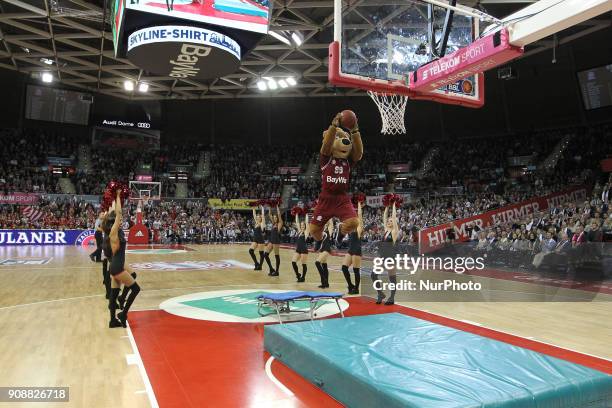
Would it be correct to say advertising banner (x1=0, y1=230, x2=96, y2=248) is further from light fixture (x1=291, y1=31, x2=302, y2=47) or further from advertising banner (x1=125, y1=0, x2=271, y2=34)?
advertising banner (x1=125, y1=0, x2=271, y2=34)

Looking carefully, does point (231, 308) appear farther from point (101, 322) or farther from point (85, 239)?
point (85, 239)

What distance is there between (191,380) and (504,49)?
5.96m

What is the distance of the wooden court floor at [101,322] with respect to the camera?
394 cm

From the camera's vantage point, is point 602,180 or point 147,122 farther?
point 147,122

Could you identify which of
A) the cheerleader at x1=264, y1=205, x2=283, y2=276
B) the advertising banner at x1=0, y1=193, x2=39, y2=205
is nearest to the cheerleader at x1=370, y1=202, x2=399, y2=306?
the cheerleader at x1=264, y1=205, x2=283, y2=276

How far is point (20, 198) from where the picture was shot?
82.5 feet

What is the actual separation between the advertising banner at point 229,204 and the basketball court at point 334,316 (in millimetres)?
15691

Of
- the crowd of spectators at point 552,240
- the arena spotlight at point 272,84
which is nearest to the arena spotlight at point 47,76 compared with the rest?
the arena spotlight at point 272,84

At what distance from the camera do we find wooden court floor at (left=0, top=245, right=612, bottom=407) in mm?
3943

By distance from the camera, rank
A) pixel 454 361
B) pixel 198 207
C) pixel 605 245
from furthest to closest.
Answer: pixel 198 207 → pixel 605 245 → pixel 454 361

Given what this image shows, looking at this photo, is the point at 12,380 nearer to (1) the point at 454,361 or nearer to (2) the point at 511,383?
(1) the point at 454,361

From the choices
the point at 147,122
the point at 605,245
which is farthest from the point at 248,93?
the point at 605,245

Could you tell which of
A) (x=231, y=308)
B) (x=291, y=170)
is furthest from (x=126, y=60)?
(x=231, y=308)

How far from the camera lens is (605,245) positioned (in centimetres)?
963
